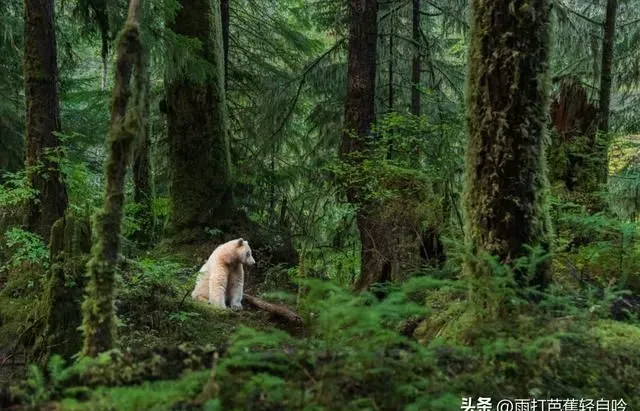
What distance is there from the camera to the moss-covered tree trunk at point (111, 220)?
316 centimetres

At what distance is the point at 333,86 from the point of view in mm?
14195

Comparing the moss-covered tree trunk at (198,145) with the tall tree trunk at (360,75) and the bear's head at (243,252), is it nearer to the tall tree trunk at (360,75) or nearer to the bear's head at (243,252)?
the bear's head at (243,252)

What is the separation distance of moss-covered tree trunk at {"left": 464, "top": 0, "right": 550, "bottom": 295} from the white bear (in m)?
5.27

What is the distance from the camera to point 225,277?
8797 millimetres

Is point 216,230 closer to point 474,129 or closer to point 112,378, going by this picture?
point 474,129

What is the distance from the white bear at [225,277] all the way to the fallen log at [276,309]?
1.06ft

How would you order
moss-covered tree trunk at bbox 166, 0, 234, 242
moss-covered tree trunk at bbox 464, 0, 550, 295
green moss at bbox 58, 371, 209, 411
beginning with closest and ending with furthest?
green moss at bbox 58, 371, 209, 411
moss-covered tree trunk at bbox 464, 0, 550, 295
moss-covered tree trunk at bbox 166, 0, 234, 242

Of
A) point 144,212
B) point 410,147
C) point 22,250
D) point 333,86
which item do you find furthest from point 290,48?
point 22,250

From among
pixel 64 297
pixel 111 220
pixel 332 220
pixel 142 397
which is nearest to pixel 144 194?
pixel 332 220

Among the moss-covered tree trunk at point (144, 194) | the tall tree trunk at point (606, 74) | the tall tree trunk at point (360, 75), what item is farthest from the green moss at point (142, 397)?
the moss-covered tree trunk at point (144, 194)

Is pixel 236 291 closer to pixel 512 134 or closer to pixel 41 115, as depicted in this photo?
pixel 41 115

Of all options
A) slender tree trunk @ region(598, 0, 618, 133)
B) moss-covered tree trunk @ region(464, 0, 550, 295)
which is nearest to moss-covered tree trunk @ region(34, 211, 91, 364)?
moss-covered tree trunk @ region(464, 0, 550, 295)

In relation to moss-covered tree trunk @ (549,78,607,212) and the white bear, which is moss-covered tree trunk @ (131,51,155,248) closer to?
the white bear

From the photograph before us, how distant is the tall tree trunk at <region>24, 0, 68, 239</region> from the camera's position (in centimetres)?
796
